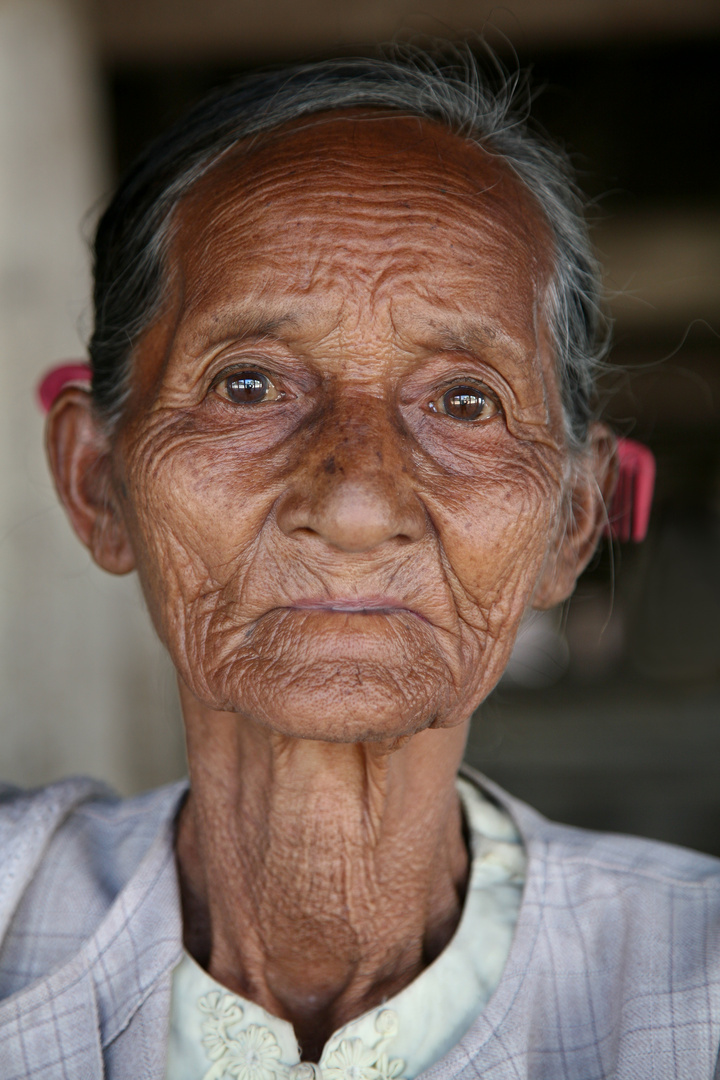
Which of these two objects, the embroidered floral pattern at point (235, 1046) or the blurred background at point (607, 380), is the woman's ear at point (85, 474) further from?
the blurred background at point (607, 380)

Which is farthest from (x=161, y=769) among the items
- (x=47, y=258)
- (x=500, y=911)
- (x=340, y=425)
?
(x=340, y=425)

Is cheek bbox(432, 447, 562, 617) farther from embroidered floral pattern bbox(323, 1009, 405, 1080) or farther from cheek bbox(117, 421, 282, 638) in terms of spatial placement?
embroidered floral pattern bbox(323, 1009, 405, 1080)

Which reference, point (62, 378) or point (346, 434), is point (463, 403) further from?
point (62, 378)

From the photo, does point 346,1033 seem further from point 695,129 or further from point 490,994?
point 695,129

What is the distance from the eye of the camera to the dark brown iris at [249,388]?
1733 mm

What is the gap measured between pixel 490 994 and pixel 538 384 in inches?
43.7

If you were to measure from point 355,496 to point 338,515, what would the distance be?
42 mm

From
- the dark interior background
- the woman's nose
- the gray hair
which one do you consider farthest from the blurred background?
the woman's nose

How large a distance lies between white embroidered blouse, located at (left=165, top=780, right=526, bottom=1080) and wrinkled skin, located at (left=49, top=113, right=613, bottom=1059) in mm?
92

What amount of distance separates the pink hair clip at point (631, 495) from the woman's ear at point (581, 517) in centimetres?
3

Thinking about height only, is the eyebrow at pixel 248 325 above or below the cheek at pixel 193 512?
above

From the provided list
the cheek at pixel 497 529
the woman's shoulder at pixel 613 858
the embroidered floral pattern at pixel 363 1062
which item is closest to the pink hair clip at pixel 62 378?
the cheek at pixel 497 529

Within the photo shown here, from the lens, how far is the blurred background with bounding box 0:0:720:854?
374cm

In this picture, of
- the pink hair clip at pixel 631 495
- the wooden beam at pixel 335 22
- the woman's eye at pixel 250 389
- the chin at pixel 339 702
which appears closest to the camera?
the chin at pixel 339 702
